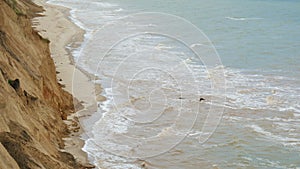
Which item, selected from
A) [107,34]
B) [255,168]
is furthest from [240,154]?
[107,34]

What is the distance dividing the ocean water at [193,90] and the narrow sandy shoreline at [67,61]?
0.55 m

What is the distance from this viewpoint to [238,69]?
34.5 meters

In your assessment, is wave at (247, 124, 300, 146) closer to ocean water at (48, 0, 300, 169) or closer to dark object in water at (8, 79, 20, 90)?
ocean water at (48, 0, 300, 169)

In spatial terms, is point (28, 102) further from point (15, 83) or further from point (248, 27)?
point (248, 27)

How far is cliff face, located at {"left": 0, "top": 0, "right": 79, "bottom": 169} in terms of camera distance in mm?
12508

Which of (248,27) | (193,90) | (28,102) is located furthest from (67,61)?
(248,27)

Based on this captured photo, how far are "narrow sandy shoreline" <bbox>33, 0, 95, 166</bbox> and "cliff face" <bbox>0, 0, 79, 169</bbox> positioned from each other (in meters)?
0.51

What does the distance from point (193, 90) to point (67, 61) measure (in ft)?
27.4

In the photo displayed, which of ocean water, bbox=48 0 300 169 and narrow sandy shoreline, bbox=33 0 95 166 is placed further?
ocean water, bbox=48 0 300 169

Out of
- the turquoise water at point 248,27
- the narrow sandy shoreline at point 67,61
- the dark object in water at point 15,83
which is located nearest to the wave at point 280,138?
the narrow sandy shoreline at point 67,61

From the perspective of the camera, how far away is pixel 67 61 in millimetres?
32656

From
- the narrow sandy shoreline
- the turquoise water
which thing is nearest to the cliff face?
the narrow sandy shoreline

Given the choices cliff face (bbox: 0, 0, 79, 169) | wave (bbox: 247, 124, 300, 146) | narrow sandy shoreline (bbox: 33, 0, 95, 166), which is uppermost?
cliff face (bbox: 0, 0, 79, 169)

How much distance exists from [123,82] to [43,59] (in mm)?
8116
